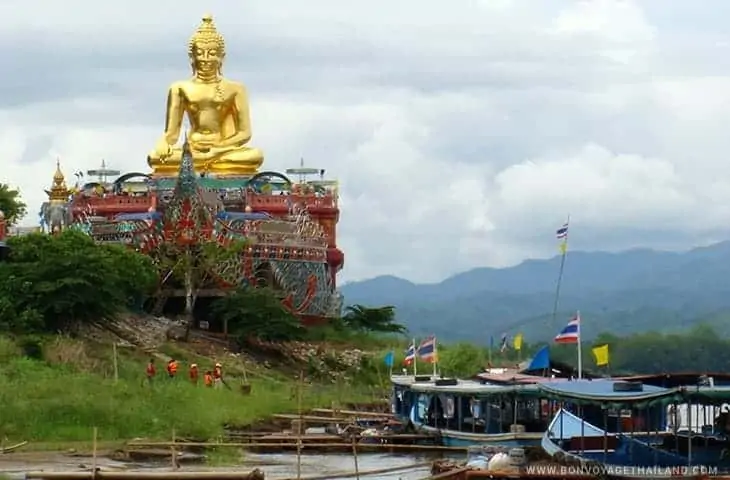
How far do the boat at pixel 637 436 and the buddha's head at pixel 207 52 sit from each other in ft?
115

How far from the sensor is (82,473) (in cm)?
2423

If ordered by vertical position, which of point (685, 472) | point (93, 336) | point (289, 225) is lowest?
point (685, 472)

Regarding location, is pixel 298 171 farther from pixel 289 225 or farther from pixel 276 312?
pixel 276 312

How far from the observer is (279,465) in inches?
1230

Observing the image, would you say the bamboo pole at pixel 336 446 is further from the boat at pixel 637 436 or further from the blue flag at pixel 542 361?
the blue flag at pixel 542 361

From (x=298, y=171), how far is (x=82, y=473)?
1674 inches

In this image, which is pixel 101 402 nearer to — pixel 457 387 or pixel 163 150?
pixel 457 387

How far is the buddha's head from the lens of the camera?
64312 millimetres

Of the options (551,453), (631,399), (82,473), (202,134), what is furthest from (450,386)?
(202,134)

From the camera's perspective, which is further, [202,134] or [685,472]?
[202,134]

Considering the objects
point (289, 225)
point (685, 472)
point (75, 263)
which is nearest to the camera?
point (685, 472)

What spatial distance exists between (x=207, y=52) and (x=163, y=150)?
376 centimetres

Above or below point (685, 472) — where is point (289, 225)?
above

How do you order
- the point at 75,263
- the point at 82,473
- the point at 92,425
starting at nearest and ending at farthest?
the point at 82,473 → the point at 92,425 → the point at 75,263
